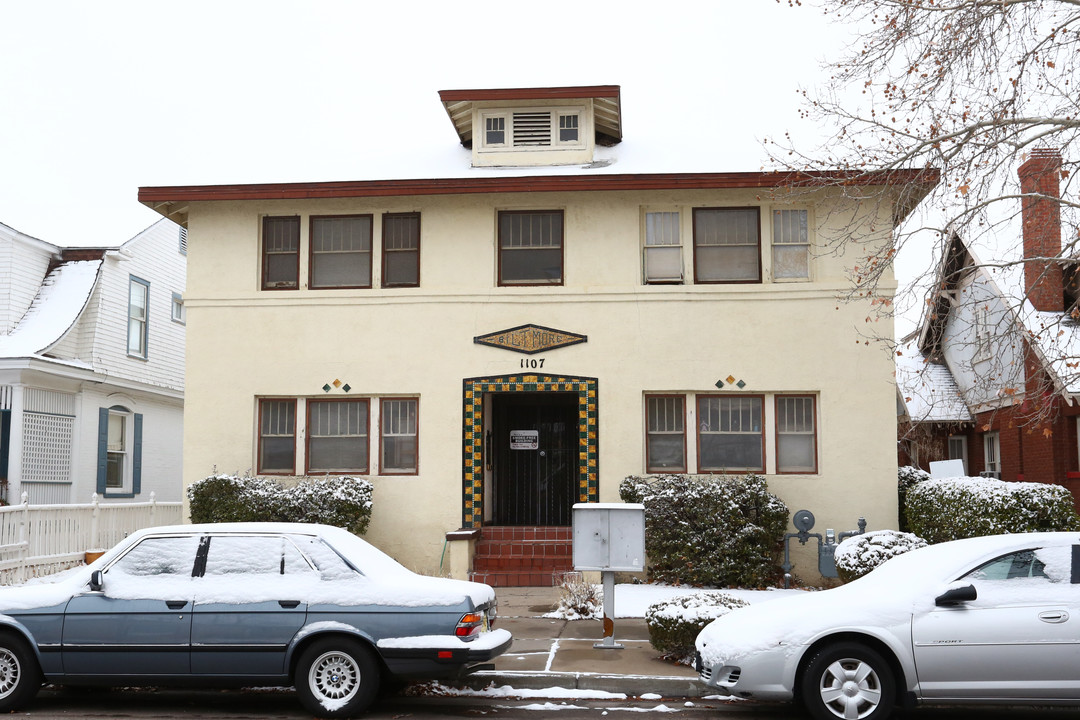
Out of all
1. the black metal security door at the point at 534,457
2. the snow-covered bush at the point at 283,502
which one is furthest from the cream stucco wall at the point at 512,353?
the black metal security door at the point at 534,457

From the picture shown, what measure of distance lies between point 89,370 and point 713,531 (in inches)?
522

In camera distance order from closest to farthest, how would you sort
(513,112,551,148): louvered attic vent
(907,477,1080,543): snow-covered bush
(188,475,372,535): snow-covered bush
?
1. (907,477,1080,543): snow-covered bush
2. (188,475,372,535): snow-covered bush
3. (513,112,551,148): louvered attic vent

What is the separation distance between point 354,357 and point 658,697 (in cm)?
920

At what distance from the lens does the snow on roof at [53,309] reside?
67.1 feet

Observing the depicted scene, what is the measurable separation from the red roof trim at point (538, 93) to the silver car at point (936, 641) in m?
11.0

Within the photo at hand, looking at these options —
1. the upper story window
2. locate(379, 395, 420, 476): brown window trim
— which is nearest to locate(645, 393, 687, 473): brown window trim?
the upper story window

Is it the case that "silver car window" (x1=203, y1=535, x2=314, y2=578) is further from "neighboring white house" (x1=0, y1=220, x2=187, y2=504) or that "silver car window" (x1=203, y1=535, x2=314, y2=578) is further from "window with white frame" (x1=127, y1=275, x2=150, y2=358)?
"window with white frame" (x1=127, y1=275, x2=150, y2=358)

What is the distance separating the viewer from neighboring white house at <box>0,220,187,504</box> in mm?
19984

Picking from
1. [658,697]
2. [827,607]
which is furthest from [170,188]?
[827,607]

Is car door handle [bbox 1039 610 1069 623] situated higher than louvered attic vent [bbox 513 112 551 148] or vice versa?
louvered attic vent [bbox 513 112 551 148]

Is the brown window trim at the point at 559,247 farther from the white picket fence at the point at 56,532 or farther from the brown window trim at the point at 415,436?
the white picket fence at the point at 56,532

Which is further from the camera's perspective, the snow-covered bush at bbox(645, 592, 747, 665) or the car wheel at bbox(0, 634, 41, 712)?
the snow-covered bush at bbox(645, 592, 747, 665)

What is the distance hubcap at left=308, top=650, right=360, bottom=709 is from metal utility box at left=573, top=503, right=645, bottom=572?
3.28m

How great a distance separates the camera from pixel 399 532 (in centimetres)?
1658
